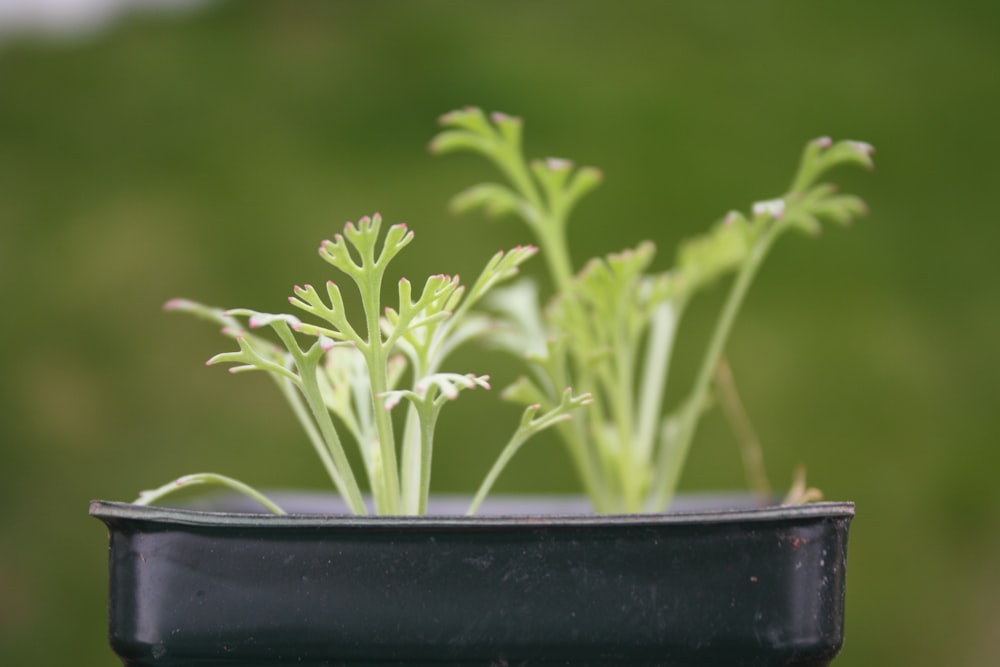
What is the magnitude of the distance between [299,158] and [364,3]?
1.35 feet

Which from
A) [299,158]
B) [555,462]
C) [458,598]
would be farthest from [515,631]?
[299,158]

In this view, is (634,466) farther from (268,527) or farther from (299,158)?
(299,158)

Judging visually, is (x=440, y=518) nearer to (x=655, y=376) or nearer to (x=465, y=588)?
(x=465, y=588)

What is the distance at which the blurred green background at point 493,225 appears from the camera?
5.09ft

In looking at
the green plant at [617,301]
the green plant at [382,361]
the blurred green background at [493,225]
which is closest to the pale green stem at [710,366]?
the green plant at [617,301]

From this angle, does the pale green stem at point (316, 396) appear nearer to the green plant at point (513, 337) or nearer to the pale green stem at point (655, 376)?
the green plant at point (513, 337)

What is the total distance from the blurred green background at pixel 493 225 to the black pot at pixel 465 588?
3.81 ft

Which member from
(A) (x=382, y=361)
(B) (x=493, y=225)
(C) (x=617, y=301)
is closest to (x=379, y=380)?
(A) (x=382, y=361)

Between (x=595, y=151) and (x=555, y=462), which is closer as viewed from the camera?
(x=555, y=462)

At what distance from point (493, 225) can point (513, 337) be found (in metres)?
1.16

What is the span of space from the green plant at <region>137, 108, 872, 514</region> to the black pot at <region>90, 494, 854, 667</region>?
5 centimetres

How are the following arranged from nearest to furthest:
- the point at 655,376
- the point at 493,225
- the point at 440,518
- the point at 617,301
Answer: the point at 440,518 < the point at 617,301 < the point at 655,376 < the point at 493,225

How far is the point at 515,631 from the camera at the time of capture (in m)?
0.35

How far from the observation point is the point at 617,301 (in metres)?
0.53
